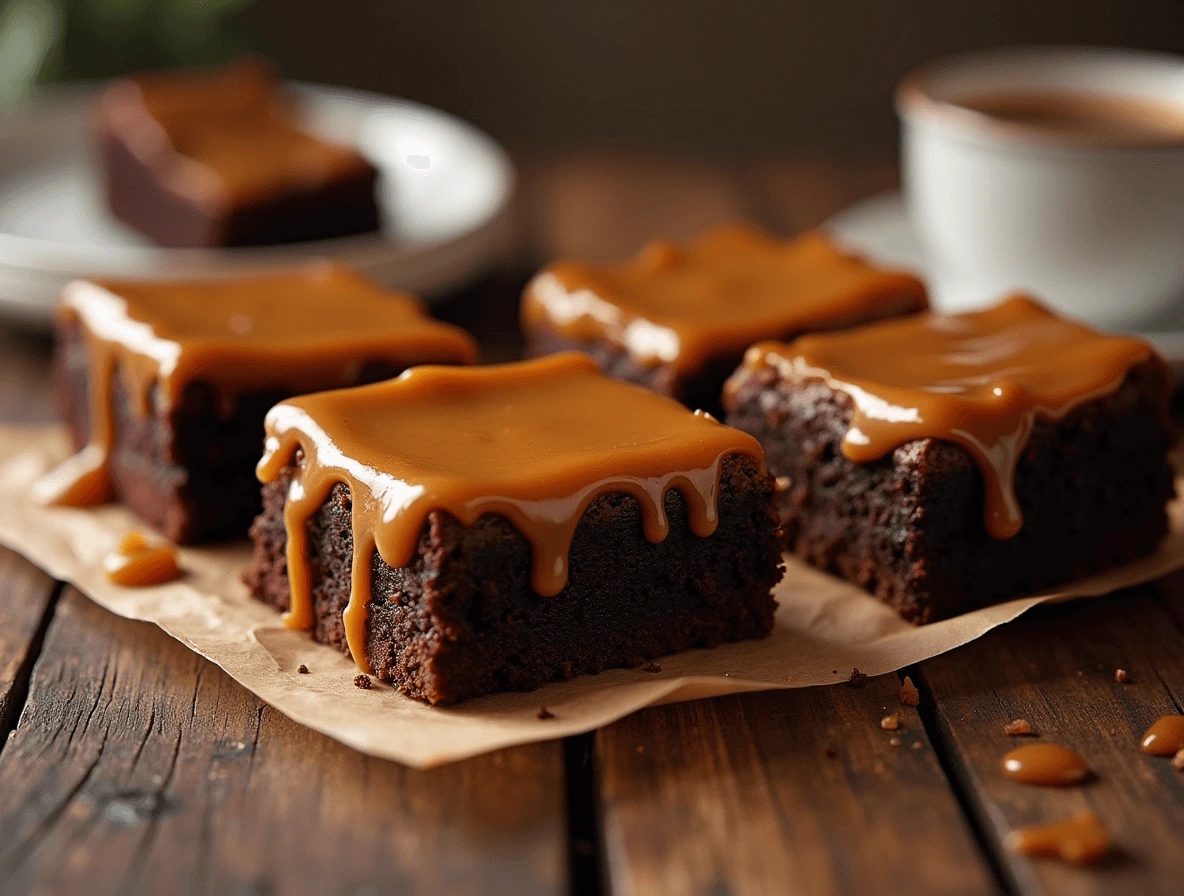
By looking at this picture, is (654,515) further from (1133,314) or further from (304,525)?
(1133,314)

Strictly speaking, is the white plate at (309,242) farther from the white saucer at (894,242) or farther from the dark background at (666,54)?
the dark background at (666,54)

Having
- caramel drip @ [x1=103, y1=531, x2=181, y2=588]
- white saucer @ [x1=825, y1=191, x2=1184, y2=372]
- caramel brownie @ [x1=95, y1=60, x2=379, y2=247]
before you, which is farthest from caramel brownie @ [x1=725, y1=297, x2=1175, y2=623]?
caramel brownie @ [x1=95, y1=60, x2=379, y2=247]

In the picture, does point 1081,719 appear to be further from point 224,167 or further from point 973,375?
point 224,167

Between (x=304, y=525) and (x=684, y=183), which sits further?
(x=684, y=183)

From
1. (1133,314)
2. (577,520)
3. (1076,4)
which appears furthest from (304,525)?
(1076,4)

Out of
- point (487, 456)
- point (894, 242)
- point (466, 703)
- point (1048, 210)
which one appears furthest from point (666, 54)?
point (466, 703)

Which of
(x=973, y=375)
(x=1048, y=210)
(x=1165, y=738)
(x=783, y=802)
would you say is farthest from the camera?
(x=1048, y=210)
